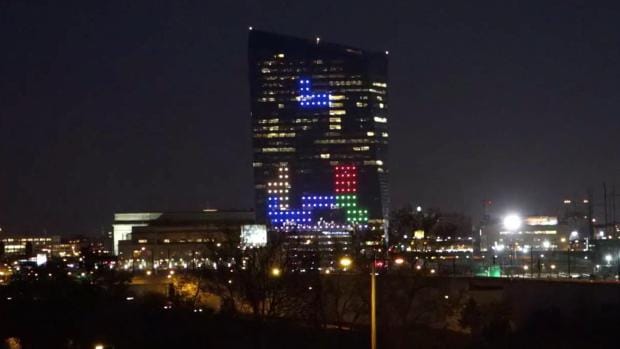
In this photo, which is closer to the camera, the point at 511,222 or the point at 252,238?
the point at 252,238

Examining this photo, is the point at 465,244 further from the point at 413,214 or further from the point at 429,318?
the point at 429,318

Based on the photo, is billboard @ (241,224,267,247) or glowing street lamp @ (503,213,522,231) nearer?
billboard @ (241,224,267,247)

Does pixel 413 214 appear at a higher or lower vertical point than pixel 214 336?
higher

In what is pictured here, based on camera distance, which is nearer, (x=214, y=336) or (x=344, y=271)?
(x=214, y=336)

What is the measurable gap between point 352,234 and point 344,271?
5.72 metres

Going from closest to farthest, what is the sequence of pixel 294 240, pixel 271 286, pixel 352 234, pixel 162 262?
1. pixel 271 286
2. pixel 352 234
3. pixel 294 240
4. pixel 162 262

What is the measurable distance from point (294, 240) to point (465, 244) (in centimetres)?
6341

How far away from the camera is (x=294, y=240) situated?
91250 mm

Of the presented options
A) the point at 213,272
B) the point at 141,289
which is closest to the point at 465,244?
the point at 141,289

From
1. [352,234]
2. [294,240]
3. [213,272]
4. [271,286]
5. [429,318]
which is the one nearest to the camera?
[429,318]

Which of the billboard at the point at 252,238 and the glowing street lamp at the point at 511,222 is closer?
the billboard at the point at 252,238

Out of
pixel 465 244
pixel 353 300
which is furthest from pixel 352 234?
pixel 465 244

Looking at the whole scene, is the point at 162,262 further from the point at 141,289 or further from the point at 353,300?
the point at 353,300

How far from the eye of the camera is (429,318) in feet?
199
